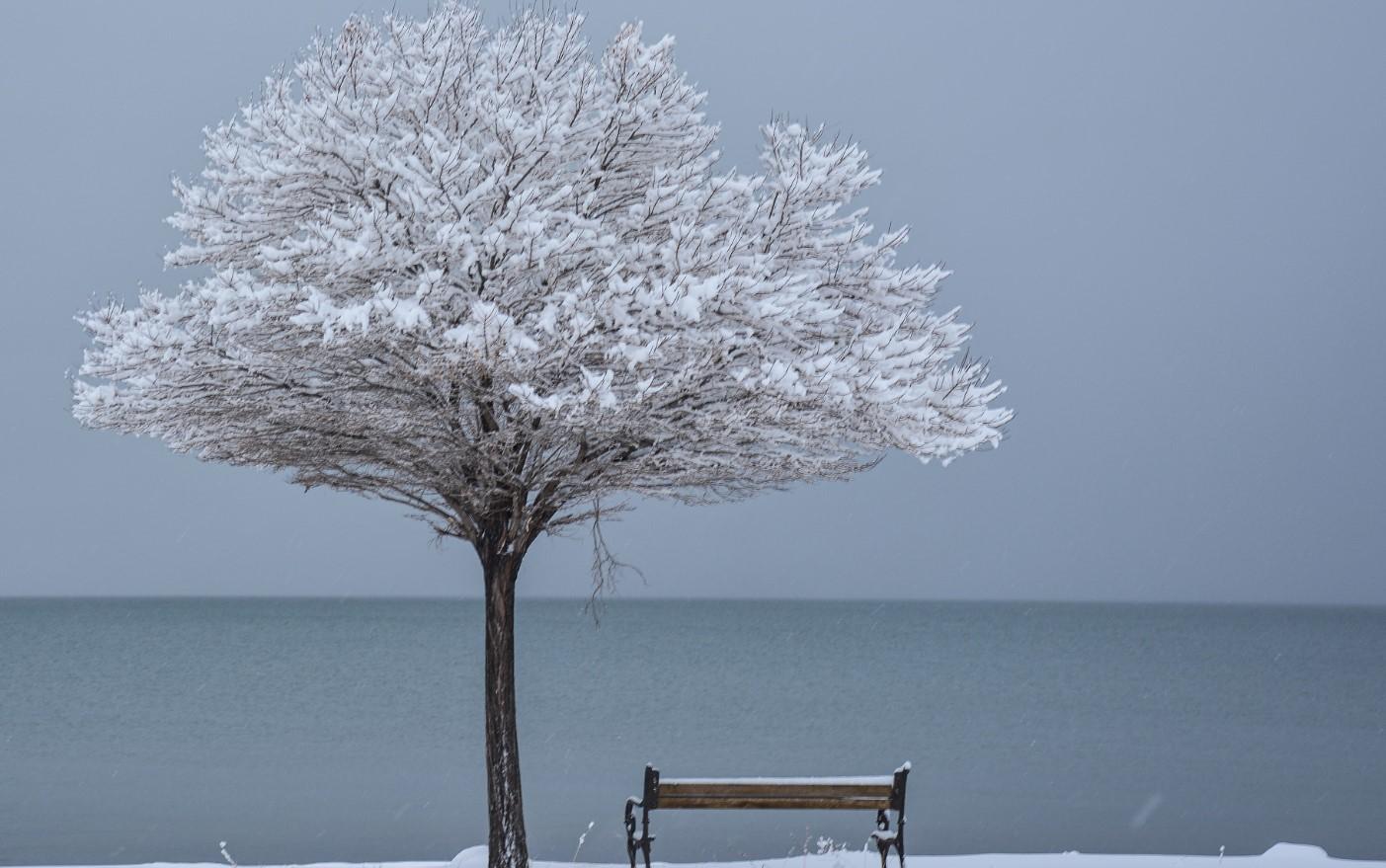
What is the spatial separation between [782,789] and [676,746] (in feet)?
107

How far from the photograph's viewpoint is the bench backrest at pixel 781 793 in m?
9.02

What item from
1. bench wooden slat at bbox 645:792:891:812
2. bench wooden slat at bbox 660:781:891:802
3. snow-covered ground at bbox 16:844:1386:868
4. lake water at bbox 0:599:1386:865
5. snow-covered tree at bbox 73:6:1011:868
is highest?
snow-covered tree at bbox 73:6:1011:868

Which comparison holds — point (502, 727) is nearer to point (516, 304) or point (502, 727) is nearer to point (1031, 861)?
point (516, 304)

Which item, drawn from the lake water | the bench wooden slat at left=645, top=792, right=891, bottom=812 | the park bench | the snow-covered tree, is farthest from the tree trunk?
the lake water

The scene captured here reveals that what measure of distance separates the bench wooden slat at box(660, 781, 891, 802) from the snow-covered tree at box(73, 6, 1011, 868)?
6.72ft

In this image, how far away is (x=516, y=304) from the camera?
891 centimetres

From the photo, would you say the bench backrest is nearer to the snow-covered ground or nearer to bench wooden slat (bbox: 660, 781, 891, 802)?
bench wooden slat (bbox: 660, 781, 891, 802)

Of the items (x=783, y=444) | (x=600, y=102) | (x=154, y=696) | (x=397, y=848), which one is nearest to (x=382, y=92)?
(x=600, y=102)

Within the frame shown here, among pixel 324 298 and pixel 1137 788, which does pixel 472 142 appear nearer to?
pixel 324 298

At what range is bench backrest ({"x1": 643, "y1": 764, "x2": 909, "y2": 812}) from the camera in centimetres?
902

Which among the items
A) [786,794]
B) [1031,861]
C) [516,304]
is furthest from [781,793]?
[516,304]

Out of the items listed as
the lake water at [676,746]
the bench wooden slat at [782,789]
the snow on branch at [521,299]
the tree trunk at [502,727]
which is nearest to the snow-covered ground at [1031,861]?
the tree trunk at [502,727]

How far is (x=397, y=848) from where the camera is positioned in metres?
21.1

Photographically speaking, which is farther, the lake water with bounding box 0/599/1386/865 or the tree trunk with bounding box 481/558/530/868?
the lake water with bounding box 0/599/1386/865
